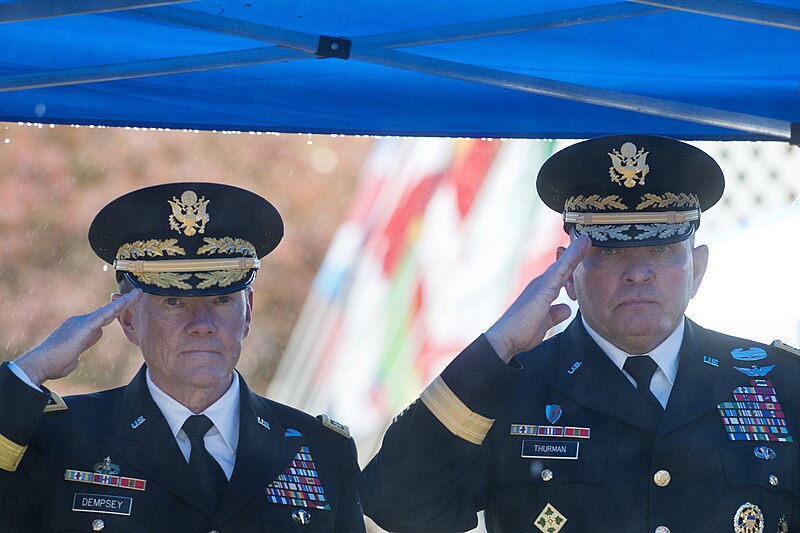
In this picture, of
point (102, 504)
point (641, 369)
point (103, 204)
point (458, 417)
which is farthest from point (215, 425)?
point (103, 204)

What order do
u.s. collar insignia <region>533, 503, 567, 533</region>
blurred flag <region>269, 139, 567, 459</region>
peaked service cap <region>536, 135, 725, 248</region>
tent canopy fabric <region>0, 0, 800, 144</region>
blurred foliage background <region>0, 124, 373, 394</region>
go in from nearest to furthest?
u.s. collar insignia <region>533, 503, 567, 533</region>
peaked service cap <region>536, 135, 725, 248</region>
tent canopy fabric <region>0, 0, 800, 144</region>
blurred flag <region>269, 139, 567, 459</region>
blurred foliage background <region>0, 124, 373, 394</region>

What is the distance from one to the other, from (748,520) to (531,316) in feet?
2.29

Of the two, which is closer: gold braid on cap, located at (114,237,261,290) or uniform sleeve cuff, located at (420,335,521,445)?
uniform sleeve cuff, located at (420,335,521,445)

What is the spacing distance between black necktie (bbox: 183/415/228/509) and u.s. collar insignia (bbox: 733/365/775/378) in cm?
133

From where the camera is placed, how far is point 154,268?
12.4ft

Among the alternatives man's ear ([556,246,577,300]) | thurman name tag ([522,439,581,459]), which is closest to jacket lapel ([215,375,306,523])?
thurman name tag ([522,439,581,459])

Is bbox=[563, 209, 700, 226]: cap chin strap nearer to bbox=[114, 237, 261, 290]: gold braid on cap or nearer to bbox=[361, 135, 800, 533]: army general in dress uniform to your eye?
bbox=[361, 135, 800, 533]: army general in dress uniform

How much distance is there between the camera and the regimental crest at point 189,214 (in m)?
3.88

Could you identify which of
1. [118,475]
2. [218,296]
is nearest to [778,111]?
[218,296]

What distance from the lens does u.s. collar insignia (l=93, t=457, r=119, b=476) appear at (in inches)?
144

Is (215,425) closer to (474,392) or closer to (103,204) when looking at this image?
(474,392)

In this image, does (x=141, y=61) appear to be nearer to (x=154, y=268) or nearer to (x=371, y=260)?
(x=154, y=268)

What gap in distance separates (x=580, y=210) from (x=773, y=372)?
25.1 inches

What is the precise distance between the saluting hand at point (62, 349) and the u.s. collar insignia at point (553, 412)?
110 centimetres
